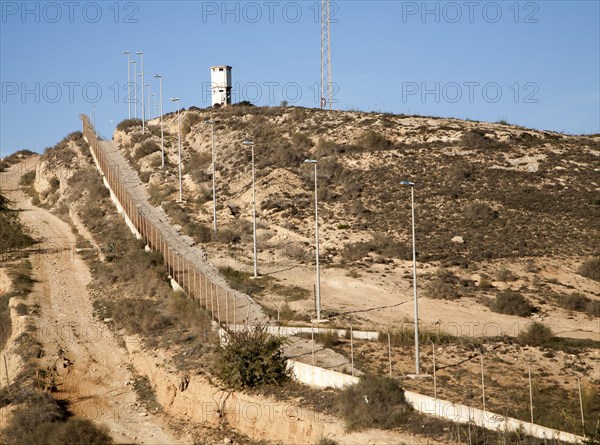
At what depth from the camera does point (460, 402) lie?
26172 mm

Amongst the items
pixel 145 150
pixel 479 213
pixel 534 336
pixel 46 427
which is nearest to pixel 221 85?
pixel 145 150

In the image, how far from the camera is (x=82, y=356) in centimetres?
3912

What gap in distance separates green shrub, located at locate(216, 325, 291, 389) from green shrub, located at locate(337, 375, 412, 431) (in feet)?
13.1

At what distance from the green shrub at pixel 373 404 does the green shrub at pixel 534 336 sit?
9.79 m

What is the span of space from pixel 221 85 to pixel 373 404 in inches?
2898

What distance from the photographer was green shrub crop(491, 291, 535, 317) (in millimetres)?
42375

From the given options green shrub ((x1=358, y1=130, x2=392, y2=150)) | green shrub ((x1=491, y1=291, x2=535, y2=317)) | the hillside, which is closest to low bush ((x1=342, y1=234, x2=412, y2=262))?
the hillside

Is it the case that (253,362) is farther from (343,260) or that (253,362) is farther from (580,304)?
(343,260)

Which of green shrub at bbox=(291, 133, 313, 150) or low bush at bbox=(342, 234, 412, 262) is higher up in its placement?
green shrub at bbox=(291, 133, 313, 150)

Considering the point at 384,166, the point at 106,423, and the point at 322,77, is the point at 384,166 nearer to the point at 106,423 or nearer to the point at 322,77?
the point at 322,77

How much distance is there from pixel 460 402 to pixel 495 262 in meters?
26.7

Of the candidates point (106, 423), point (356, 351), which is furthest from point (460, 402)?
point (106, 423)

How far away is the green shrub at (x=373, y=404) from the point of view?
2555 cm

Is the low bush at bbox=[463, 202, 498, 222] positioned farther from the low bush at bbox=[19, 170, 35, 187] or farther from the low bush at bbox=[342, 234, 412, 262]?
the low bush at bbox=[19, 170, 35, 187]
